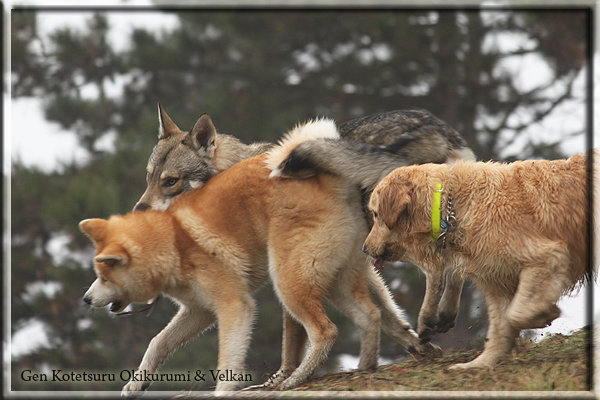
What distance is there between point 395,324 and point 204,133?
112 inches

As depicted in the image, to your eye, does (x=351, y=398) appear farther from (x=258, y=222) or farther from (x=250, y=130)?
(x=250, y=130)

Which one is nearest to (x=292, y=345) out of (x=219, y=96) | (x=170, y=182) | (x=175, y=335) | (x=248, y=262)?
(x=248, y=262)

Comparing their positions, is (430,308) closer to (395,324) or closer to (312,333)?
(395,324)

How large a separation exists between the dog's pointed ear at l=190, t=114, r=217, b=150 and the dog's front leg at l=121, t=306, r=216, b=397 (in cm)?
177

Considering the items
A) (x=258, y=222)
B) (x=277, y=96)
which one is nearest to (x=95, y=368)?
(x=277, y=96)

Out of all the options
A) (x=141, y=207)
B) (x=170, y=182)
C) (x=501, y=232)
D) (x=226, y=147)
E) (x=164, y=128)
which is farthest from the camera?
(x=164, y=128)

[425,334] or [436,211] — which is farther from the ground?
[436,211]

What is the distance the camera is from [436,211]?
4.50m

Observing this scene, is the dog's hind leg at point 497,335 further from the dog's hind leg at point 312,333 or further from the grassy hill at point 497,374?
the dog's hind leg at point 312,333

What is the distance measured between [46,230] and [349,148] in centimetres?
1033

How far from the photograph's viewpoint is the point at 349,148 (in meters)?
5.07

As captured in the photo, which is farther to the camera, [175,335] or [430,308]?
[175,335]

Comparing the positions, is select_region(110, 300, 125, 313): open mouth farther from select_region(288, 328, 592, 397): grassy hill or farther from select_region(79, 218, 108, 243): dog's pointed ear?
select_region(288, 328, 592, 397): grassy hill

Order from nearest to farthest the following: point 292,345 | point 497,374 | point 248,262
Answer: point 497,374 → point 248,262 → point 292,345
